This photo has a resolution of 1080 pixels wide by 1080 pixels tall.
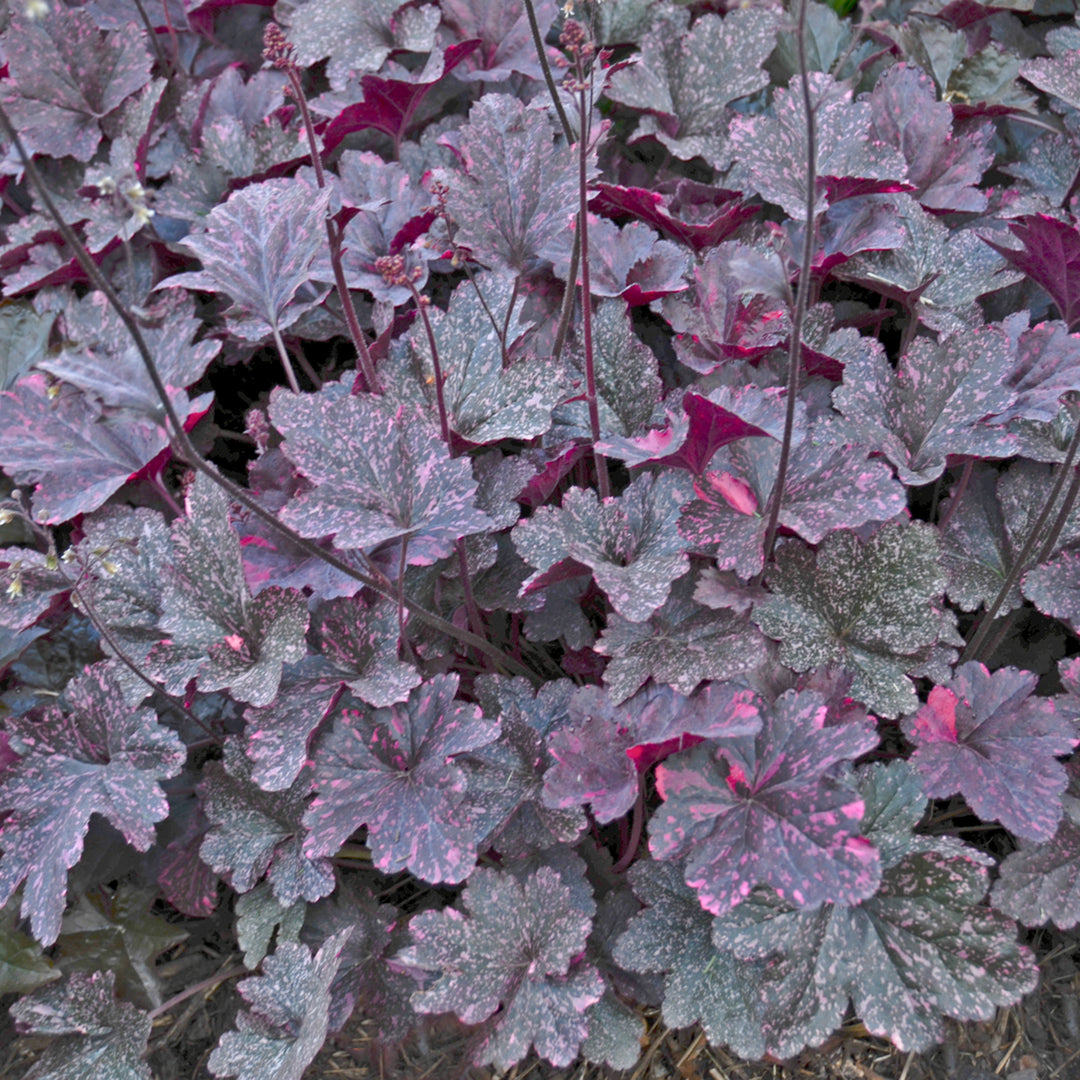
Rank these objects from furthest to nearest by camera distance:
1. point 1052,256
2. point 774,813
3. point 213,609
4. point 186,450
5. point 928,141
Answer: point 928,141 → point 1052,256 → point 213,609 → point 774,813 → point 186,450

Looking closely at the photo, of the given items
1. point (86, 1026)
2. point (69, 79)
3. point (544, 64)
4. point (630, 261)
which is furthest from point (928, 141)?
point (86, 1026)

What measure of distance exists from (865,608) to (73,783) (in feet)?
3.58

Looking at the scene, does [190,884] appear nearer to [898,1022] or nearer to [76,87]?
[898,1022]

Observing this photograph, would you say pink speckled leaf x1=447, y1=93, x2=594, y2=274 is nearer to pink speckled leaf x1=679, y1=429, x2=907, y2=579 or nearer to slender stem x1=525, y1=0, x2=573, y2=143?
slender stem x1=525, y1=0, x2=573, y2=143

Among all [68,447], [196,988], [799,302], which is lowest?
[196,988]

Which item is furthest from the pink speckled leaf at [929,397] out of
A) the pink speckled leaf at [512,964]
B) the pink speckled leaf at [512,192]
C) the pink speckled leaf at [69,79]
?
the pink speckled leaf at [69,79]

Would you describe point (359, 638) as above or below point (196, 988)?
above

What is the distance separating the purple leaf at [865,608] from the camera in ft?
3.98

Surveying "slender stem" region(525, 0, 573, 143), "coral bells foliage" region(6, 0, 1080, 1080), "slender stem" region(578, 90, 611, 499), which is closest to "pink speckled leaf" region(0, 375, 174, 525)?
"coral bells foliage" region(6, 0, 1080, 1080)

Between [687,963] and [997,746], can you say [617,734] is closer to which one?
[687,963]

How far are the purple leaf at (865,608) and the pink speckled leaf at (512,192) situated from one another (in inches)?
23.3

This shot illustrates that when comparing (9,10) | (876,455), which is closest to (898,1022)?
(876,455)

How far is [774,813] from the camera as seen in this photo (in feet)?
3.54

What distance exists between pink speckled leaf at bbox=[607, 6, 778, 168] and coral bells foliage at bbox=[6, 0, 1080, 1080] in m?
0.01
